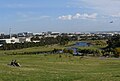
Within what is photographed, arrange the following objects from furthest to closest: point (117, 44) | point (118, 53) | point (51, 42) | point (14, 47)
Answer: point (51, 42), point (14, 47), point (117, 44), point (118, 53)

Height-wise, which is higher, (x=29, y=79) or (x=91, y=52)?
(x=29, y=79)

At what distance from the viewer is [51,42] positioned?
200m

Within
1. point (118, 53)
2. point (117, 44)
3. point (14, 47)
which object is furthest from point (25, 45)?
point (118, 53)

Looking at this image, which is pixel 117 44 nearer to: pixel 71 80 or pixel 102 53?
pixel 102 53

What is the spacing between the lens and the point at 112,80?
20.8 metres

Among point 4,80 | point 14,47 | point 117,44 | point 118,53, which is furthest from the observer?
point 14,47

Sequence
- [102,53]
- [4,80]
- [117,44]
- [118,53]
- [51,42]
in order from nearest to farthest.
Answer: [4,80]
[118,53]
[102,53]
[117,44]
[51,42]

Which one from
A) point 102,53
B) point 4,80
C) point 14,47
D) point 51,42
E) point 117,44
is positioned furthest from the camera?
point 51,42

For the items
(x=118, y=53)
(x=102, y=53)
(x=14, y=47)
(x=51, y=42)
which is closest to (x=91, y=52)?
(x=102, y=53)

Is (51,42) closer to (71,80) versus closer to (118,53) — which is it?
(118,53)

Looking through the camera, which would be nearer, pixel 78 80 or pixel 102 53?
pixel 78 80

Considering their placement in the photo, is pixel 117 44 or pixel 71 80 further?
pixel 117 44

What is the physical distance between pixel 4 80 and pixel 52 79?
3.20 m

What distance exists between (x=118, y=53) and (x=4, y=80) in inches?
3401
